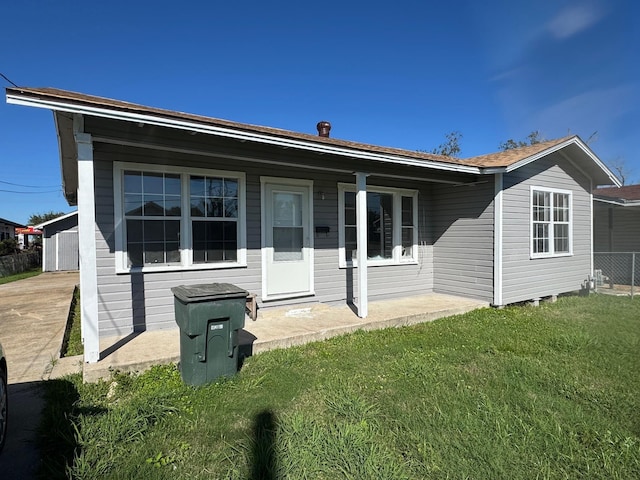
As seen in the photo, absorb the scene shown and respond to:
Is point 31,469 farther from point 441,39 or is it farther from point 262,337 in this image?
point 441,39

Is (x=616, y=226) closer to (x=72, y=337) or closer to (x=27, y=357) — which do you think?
(x=72, y=337)

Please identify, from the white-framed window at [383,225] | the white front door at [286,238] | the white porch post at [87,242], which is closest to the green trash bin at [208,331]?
the white porch post at [87,242]

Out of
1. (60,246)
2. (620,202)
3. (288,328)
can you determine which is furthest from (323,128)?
(60,246)

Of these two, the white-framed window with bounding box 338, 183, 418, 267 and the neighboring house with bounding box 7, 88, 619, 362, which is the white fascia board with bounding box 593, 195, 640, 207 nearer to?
the neighboring house with bounding box 7, 88, 619, 362

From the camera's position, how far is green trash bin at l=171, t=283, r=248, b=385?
139 inches

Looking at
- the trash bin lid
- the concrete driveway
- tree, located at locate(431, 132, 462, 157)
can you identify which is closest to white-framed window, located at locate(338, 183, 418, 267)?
the trash bin lid

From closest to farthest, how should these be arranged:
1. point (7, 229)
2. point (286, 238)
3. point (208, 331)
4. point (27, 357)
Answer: point (208, 331), point (27, 357), point (286, 238), point (7, 229)

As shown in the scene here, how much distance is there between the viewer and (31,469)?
2438 millimetres

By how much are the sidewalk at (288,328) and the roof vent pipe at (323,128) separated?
4.15 m

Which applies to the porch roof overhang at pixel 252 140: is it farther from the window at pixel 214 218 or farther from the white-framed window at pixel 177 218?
the window at pixel 214 218

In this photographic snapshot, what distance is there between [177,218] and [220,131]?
1742 millimetres

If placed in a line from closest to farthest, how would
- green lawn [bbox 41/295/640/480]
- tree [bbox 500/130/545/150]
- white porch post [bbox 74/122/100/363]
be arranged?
green lawn [bbox 41/295/640/480]
white porch post [bbox 74/122/100/363]
tree [bbox 500/130/545/150]

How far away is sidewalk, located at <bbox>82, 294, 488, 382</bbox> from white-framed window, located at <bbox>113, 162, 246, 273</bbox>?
109 cm

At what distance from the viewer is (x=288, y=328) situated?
5.18m
